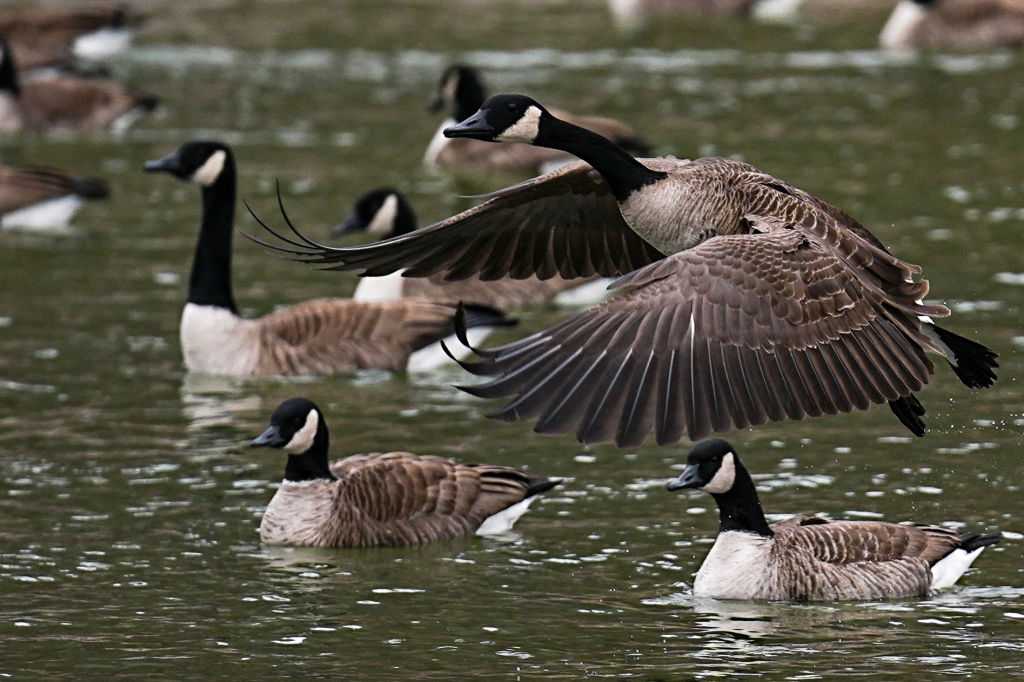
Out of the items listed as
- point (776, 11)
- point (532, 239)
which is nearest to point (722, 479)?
point (532, 239)

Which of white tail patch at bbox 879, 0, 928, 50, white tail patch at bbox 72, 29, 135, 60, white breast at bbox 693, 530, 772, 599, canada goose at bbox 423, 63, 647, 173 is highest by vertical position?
white tail patch at bbox 879, 0, 928, 50

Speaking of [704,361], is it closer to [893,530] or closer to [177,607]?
[893,530]

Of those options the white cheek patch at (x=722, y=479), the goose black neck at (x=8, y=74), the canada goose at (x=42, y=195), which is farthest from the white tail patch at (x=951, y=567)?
the goose black neck at (x=8, y=74)

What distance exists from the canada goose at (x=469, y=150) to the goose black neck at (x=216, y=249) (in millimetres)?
5770

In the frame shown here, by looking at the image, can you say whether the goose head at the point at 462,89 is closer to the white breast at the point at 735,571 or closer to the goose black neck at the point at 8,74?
the goose black neck at the point at 8,74

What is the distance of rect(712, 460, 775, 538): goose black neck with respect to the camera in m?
11.1

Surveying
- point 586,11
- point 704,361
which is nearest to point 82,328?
point 704,361

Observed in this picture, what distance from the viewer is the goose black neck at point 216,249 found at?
16.4m

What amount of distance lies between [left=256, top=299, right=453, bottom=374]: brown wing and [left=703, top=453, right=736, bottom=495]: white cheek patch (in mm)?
5368

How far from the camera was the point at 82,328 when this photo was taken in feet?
56.3

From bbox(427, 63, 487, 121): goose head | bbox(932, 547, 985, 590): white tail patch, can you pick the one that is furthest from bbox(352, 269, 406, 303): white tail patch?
bbox(932, 547, 985, 590): white tail patch

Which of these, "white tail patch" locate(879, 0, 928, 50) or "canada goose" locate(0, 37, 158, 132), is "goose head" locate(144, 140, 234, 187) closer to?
"canada goose" locate(0, 37, 158, 132)

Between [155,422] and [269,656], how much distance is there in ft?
16.4

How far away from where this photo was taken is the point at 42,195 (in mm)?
20766
